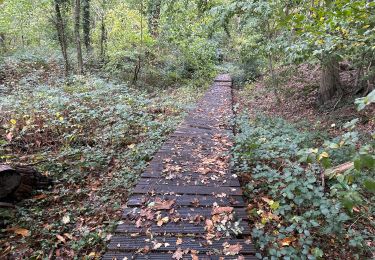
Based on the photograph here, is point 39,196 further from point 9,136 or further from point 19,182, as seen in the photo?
point 9,136

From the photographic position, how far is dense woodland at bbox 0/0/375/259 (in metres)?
3.51

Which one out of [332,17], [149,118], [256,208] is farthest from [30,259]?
[332,17]

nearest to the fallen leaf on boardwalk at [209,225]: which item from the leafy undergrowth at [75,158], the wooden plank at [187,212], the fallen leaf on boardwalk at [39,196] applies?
the wooden plank at [187,212]

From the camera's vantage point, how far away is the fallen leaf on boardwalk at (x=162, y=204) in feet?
12.2

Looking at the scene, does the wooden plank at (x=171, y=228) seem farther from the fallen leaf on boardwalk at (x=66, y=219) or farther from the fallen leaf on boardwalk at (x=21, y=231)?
the fallen leaf on boardwalk at (x=21, y=231)

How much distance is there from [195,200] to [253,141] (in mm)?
1838

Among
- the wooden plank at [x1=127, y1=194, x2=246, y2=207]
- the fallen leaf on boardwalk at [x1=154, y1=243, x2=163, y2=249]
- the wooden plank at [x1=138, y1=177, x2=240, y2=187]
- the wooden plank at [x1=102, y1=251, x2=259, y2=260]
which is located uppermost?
the wooden plank at [x1=138, y1=177, x2=240, y2=187]

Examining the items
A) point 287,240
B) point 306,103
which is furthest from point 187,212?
point 306,103

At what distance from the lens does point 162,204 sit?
12.4 feet

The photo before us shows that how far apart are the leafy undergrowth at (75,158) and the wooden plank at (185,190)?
0.46 meters

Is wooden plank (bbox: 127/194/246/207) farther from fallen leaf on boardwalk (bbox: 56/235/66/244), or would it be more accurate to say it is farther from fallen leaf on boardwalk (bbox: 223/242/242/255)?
fallen leaf on boardwalk (bbox: 56/235/66/244)

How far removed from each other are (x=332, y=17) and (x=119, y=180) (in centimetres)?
419

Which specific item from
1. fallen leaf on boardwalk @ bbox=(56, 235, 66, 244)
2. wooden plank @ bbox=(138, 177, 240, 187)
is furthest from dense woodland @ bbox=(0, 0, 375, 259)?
wooden plank @ bbox=(138, 177, 240, 187)

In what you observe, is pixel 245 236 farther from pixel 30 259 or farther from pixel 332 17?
pixel 332 17
